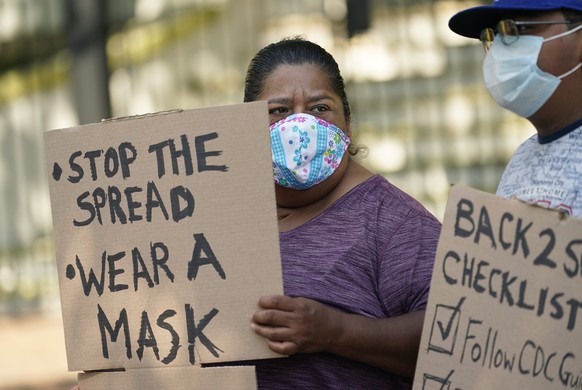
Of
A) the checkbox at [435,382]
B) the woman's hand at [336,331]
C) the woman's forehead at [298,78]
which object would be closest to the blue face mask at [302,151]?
the woman's forehead at [298,78]

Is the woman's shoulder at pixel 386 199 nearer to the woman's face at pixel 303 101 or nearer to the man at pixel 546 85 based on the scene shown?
the woman's face at pixel 303 101

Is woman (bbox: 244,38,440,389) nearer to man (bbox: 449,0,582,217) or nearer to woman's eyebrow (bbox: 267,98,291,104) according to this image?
woman's eyebrow (bbox: 267,98,291,104)

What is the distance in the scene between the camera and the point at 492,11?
2.86m

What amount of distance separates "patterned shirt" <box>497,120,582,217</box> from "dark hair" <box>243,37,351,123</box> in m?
0.63

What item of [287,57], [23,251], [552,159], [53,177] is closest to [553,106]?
[552,159]

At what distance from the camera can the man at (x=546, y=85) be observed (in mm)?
2711

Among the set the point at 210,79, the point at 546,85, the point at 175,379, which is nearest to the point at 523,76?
the point at 546,85

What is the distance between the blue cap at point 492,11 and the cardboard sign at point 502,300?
0.46m

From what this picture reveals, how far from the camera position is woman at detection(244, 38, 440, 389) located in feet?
9.32

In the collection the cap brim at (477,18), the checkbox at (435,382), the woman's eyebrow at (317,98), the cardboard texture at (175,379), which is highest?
the cap brim at (477,18)

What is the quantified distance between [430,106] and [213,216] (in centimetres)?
497

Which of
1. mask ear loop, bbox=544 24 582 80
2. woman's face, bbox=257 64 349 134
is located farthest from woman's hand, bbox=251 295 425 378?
mask ear loop, bbox=544 24 582 80

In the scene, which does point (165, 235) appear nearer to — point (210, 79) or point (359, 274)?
point (359, 274)

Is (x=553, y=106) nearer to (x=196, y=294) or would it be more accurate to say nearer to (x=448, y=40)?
(x=196, y=294)
